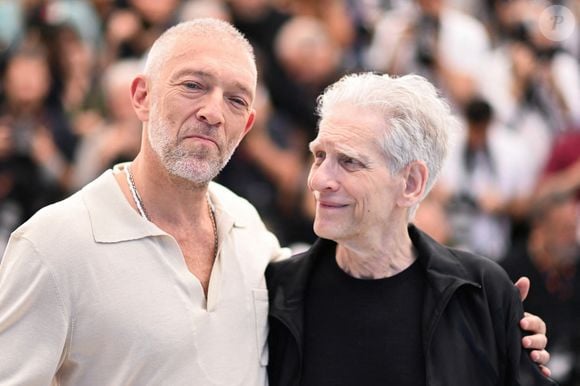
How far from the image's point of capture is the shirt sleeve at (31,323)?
295 centimetres

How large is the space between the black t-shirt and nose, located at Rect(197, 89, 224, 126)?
68 cm

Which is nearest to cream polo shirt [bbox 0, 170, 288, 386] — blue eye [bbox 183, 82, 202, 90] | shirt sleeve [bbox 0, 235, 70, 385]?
shirt sleeve [bbox 0, 235, 70, 385]

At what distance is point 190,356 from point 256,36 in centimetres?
471

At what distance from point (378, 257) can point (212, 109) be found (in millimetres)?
723

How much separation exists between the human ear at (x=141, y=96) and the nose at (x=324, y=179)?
22.5 inches

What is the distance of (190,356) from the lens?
3.09m

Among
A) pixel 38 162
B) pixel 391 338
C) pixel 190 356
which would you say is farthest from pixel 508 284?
pixel 38 162

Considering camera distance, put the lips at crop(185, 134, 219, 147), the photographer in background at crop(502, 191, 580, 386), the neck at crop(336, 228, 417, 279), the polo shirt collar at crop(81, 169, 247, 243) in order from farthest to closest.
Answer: the photographer in background at crop(502, 191, 580, 386)
the neck at crop(336, 228, 417, 279)
the lips at crop(185, 134, 219, 147)
the polo shirt collar at crop(81, 169, 247, 243)

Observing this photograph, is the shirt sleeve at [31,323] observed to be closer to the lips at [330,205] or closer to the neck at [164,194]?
the neck at [164,194]

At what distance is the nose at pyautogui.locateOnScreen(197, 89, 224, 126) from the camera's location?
321 centimetres

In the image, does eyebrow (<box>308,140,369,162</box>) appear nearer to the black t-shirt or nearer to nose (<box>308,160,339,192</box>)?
nose (<box>308,160,339,192</box>)

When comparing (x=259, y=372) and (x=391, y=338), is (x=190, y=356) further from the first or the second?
(x=391, y=338)

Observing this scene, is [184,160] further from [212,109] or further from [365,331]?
[365,331]

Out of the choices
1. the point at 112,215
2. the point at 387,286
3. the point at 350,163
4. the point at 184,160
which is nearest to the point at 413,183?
the point at 350,163
